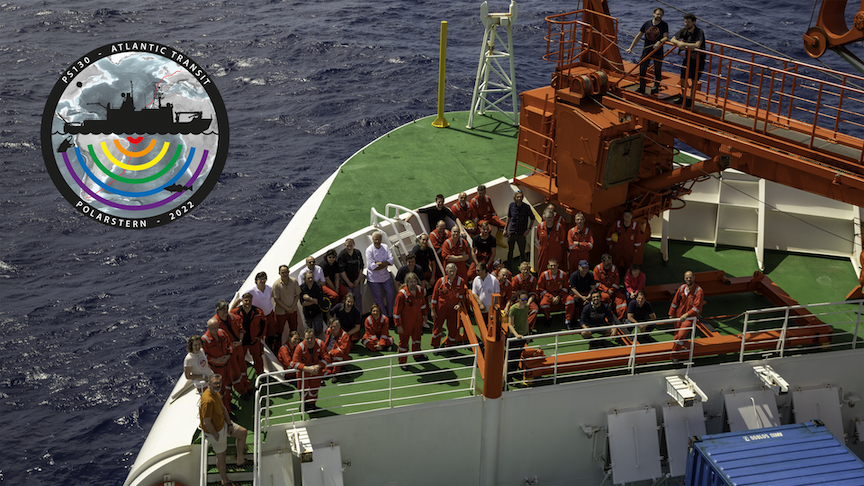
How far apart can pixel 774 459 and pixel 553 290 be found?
5.07m

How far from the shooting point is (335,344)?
544 inches

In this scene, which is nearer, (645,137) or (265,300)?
(265,300)

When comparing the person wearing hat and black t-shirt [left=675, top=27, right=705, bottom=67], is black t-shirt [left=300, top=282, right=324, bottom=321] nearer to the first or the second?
the person wearing hat

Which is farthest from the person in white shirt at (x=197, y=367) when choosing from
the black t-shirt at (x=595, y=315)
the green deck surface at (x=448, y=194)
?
the black t-shirt at (x=595, y=315)

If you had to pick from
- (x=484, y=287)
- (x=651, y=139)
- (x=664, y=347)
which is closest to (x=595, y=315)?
(x=664, y=347)

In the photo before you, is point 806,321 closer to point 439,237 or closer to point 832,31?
point 832,31

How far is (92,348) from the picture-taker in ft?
76.6

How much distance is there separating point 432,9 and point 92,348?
36.1 metres

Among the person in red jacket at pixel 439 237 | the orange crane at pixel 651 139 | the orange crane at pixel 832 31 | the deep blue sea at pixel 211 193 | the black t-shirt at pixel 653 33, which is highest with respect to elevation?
the orange crane at pixel 832 31

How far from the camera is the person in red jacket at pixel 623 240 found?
A: 54.7 feet

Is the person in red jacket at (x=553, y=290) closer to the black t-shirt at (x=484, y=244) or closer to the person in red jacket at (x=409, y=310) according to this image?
the black t-shirt at (x=484, y=244)

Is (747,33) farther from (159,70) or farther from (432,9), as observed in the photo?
(159,70)

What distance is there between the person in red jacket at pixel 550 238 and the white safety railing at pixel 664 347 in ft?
6.05

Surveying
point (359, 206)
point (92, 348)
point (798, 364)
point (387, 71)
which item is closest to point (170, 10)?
point (387, 71)
